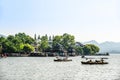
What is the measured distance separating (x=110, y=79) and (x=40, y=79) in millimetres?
15234

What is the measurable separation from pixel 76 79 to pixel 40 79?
7.65 meters

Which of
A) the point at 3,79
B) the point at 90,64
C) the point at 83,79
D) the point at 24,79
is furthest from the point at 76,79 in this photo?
the point at 90,64

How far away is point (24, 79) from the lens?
68.3m

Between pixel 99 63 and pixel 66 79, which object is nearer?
pixel 66 79

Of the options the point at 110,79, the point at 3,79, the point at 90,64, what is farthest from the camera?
the point at 90,64

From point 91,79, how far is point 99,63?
223 ft

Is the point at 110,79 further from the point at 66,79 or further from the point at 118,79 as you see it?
the point at 66,79

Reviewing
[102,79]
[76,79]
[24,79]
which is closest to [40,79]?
[24,79]

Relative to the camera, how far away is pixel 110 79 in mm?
71438

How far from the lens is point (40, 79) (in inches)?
2714

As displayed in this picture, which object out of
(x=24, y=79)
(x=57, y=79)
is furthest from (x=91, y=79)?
(x=24, y=79)

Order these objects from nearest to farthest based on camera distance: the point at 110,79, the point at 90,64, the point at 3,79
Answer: the point at 3,79, the point at 110,79, the point at 90,64

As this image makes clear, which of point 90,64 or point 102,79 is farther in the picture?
point 90,64

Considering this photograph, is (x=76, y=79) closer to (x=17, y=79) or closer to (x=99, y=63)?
(x=17, y=79)
